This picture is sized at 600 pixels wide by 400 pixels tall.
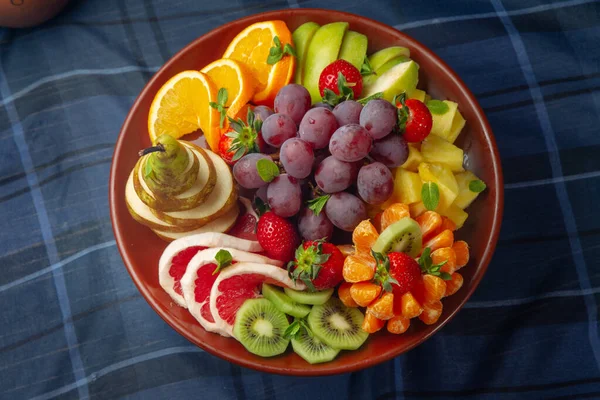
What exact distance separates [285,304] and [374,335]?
19 centimetres

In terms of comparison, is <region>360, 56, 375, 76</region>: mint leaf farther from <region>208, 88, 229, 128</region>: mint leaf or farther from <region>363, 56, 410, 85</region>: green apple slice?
<region>208, 88, 229, 128</region>: mint leaf

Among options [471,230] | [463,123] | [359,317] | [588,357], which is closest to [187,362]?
[359,317]

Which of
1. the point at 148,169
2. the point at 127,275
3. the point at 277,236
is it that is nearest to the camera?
the point at 148,169

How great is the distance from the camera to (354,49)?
120 centimetres

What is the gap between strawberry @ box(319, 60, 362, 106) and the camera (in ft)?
3.54

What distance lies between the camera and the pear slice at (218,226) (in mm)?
1125

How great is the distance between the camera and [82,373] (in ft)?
4.37

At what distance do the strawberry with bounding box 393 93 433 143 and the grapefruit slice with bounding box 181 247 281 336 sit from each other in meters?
0.34

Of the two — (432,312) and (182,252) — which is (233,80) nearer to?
(182,252)

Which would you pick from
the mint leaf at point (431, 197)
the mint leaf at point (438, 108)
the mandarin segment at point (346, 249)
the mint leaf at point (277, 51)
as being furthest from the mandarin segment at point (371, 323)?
the mint leaf at point (277, 51)

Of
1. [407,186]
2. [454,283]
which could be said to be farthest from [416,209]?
[454,283]

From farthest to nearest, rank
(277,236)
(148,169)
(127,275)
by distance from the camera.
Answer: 1. (127,275)
2. (277,236)
3. (148,169)

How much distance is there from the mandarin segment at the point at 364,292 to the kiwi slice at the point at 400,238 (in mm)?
63

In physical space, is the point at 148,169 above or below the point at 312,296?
above
